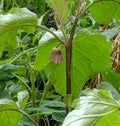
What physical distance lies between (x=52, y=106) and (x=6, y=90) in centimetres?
13

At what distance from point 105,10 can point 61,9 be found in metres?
0.10

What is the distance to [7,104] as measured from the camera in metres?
0.69

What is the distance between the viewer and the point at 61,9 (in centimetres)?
69

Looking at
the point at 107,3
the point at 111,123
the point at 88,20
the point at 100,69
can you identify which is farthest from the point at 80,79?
the point at 88,20

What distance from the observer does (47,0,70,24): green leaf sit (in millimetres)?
684

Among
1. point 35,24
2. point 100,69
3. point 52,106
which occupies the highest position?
point 35,24

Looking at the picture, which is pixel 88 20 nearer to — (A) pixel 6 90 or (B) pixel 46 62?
(A) pixel 6 90

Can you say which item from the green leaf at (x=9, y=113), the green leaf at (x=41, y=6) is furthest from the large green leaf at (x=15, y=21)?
the green leaf at (x=41, y=6)

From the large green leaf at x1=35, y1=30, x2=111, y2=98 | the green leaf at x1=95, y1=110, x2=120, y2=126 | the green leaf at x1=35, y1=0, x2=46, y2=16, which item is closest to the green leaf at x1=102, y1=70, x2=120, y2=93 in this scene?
the large green leaf at x1=35, y1=30, x2=111, y2=98

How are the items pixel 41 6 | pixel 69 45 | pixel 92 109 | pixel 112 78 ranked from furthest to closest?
pixel 41 6, pixel 112 78, pixel 69 45, pixel 92 109

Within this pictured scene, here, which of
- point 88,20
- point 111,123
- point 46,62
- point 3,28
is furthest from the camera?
point 88,20

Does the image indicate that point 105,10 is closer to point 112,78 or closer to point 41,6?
point 112,78

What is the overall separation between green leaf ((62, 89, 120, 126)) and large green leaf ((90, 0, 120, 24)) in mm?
246

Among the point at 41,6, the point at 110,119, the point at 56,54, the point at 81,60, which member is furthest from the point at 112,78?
the point at 41,6
